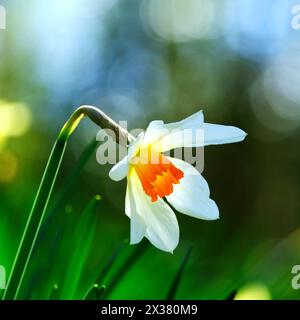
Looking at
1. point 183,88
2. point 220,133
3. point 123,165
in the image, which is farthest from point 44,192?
point 183,88

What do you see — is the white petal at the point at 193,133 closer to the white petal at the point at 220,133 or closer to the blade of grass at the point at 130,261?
the white petal at the point at 220,133

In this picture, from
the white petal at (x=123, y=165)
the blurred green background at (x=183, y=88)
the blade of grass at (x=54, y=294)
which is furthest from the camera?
the blurred green background at (x=183, y=88)

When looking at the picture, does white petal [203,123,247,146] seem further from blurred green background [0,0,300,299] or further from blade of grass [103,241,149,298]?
blurred green background [0,0,300,299]

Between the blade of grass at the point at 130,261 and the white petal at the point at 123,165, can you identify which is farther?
the blade of grass at the point at 130,261

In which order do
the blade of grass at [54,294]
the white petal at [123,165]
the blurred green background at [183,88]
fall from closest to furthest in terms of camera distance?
the white petal at [123,165] < the blade of grass at [54,294] < the blurred green background at [183,88]

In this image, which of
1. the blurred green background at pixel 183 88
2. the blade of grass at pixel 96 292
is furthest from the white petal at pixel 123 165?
the blurred green background at pixel 183 88

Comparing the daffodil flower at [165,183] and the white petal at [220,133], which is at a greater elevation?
the white petal at [220,133]
